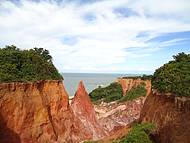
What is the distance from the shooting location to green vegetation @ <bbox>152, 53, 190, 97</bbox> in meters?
27.3

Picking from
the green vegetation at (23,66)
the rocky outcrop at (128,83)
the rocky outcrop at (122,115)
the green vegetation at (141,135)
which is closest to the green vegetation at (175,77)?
the green vegetation at (141,135)

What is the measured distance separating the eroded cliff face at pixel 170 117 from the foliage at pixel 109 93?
171 feet

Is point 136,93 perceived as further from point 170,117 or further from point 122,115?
point 170,117

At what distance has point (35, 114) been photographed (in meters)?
31.3

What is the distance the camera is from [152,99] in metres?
32.0

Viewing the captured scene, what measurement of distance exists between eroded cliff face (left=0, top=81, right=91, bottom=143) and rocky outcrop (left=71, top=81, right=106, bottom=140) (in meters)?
7.82

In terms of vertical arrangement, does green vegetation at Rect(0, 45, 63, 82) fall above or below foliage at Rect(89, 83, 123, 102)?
above

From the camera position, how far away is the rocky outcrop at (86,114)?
46.7 metres

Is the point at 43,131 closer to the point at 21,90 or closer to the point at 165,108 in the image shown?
the point at 21,90

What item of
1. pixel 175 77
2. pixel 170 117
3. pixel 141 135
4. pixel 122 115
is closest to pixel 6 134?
pixel 141 135

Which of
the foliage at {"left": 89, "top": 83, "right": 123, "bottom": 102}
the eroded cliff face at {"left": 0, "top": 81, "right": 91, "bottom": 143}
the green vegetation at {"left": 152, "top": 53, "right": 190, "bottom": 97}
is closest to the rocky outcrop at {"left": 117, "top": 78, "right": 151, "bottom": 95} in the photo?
the foliage at {"left": 89, "top": 83, "right": 123, "bottom": 102}

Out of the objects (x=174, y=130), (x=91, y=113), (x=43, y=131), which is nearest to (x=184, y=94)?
(x=174, y=130)

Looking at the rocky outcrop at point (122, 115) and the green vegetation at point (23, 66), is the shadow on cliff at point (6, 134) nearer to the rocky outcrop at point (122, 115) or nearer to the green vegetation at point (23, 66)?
the green vegetation at point (23, 66)

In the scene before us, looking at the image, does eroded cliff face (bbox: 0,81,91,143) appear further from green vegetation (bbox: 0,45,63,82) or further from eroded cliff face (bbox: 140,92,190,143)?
eroded cliff face (bbox: 140,92,190,143)
